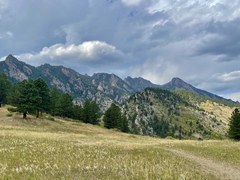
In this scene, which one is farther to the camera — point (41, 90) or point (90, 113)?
point (90, 113)

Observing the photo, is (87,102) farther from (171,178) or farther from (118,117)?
(171,178)

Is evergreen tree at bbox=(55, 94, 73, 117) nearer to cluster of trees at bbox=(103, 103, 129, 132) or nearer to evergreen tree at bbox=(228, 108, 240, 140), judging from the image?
cluster of trees at bbox=(103, 103, 129, 132)

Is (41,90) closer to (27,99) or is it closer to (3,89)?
(27,99)

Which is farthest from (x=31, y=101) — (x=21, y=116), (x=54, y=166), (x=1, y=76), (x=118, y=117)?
(x=54, y=166)

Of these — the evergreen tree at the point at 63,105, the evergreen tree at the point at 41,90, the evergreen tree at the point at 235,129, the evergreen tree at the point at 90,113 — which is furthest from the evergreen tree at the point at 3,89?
the evergreen tree at the point at 235,129

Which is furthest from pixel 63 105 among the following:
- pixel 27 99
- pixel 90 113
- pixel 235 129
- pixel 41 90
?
pixel 235 129

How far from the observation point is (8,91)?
5276 inches

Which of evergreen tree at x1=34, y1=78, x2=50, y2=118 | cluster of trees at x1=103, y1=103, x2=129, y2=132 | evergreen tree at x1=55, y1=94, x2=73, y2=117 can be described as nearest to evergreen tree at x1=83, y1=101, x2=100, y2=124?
evergreen tree at x1=55, y1=94, x2=73, y2=117

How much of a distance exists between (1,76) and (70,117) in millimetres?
30326

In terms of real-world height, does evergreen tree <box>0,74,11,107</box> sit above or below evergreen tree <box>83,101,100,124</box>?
above

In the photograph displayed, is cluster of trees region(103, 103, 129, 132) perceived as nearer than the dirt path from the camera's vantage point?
No

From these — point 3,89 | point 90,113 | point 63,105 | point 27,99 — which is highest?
point 3,89

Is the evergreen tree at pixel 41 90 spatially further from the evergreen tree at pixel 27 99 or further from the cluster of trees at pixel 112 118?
the cluster of trees at pixel 112 118

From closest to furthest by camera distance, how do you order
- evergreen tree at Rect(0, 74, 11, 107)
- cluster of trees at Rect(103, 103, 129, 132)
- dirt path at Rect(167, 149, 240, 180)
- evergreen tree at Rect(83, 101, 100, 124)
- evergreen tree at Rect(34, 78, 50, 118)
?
dirt path at Rect(167, 149, 240, 180)
evergreen tree at Rect(34, 78, 50, 118)
cluster of trees at Rect(103, 103, 129, 132)
evergreen tree at Rect(0, 74, 11, 107)
evergreen tree at Rect(83, 101, 100, 124)
